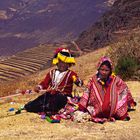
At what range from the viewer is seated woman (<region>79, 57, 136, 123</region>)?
9248 millimetres

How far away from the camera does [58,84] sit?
9758 mm

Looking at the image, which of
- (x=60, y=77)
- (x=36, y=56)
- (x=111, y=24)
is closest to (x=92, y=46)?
(x=111, y=24)

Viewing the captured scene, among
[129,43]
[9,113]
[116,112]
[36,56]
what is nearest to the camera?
[116,112]

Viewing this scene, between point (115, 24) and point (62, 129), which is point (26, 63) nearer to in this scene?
point (115, 24)

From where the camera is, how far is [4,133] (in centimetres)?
845

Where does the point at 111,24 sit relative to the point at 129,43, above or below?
above

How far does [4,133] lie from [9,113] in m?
1.83

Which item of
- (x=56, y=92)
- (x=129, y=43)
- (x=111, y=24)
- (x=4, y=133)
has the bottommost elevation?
(x=4, y=133)

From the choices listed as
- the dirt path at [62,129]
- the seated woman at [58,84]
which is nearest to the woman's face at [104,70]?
the seated woman at [58,84]

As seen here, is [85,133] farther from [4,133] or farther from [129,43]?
[129,43]

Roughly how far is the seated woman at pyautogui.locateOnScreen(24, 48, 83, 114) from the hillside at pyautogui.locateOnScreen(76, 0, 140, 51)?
43010 millimetres

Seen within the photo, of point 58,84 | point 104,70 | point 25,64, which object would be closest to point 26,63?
point 25,64

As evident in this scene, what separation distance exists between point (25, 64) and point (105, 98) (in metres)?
76.1

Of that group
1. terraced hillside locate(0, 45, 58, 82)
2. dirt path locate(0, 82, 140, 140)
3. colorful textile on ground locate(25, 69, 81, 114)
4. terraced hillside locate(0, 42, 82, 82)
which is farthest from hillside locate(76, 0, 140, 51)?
dirt path locate(0, 82, 140, 140)
